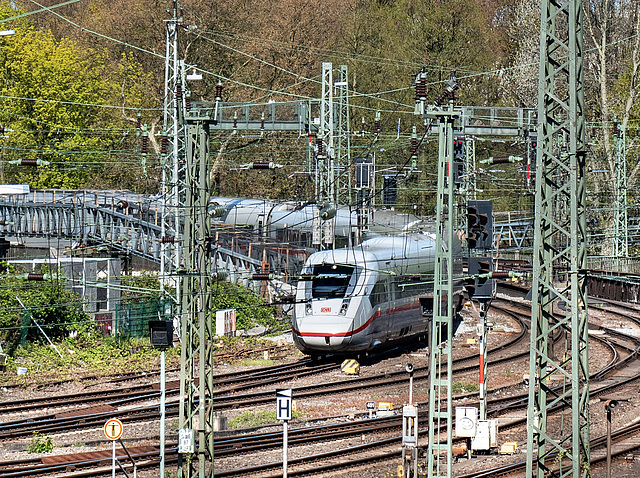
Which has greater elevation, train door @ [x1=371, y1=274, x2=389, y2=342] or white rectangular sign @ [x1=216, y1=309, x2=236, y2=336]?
train door @ [x1=371, y1=274, x2=389, y2=342]

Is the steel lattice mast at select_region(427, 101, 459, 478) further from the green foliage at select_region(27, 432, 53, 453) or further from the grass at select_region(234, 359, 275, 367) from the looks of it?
the grass at select_region(234, 359, 275, 367)

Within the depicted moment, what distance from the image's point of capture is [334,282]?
2825 cm

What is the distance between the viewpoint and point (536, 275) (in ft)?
47.5

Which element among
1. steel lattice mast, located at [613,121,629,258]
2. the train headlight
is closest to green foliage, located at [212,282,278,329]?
the train headlight

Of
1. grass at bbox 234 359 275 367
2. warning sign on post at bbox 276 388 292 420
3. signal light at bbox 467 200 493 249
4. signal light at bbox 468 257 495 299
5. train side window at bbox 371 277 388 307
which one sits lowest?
grass at bbox 234 359 275 367

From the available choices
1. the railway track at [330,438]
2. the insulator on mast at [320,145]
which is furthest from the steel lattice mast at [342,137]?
the railway track at [330,438]

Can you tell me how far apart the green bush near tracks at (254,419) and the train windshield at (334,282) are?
4.39 metres

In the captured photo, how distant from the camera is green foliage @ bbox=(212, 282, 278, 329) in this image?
3612cm

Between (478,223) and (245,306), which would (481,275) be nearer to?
(478,223)

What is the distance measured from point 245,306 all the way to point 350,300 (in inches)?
355

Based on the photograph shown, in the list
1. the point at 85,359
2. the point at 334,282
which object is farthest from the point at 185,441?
the point at 85,359

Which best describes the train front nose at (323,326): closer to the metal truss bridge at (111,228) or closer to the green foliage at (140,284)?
the metal truss bridge at (111,228)

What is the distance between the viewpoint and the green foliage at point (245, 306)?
36.1m

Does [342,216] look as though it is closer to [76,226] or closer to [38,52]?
[76,226]
